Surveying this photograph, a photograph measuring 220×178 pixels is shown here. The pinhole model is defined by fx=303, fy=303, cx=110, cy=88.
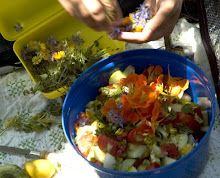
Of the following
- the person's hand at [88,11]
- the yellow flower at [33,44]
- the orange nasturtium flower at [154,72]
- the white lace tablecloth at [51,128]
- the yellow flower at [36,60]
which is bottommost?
the white lace tablecloth at [51,128]

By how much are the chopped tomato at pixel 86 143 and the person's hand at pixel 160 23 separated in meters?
0.35

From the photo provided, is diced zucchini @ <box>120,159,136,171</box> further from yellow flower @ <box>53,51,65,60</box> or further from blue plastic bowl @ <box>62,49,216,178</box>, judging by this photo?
yellow flower @ <box>53,51,65,60</box>

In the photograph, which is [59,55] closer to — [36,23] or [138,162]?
[36,23]

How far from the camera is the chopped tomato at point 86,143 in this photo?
1.01 metres

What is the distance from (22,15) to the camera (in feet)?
4.40

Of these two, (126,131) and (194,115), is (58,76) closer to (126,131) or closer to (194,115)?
(126,131)

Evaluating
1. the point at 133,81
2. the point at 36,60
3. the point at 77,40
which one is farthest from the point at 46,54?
the point at 133,81

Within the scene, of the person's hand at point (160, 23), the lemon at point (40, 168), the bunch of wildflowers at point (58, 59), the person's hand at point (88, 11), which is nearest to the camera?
the person's hand at point (88, 11)

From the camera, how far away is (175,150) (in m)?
0.92

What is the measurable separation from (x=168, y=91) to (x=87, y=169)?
16.5 inches

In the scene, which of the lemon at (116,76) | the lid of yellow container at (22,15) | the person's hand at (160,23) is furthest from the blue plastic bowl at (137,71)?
the lid of yellow container at (22,15)

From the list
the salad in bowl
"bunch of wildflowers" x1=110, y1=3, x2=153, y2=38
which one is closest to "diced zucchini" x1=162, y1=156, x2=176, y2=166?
the salad in bowl

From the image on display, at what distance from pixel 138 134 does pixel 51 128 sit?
47 centimetres

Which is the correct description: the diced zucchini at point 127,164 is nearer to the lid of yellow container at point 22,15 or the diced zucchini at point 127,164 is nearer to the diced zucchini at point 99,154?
the diced zucchini at point 99,154
